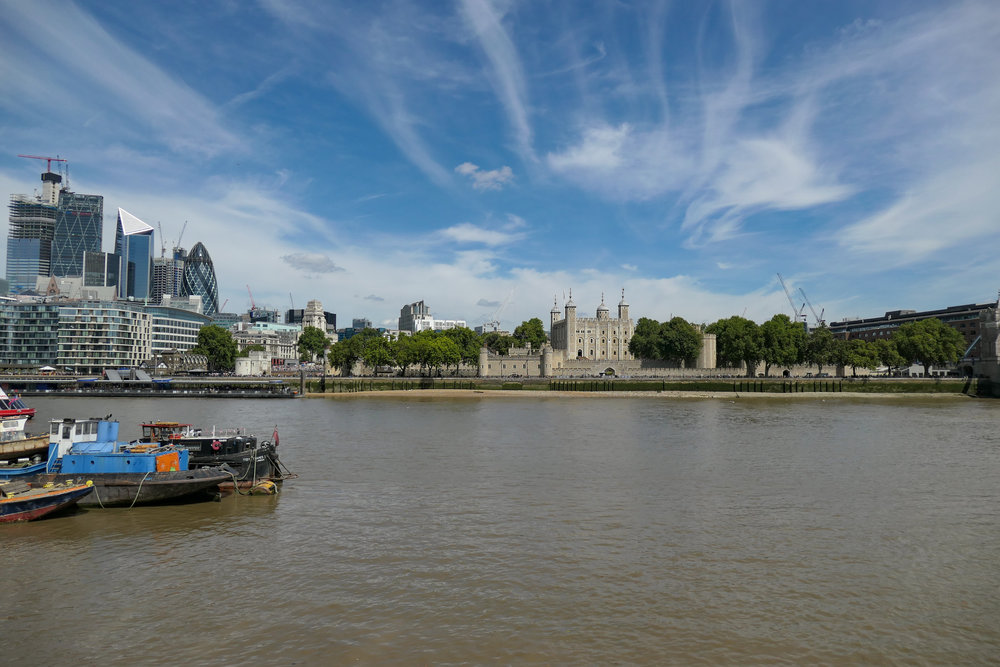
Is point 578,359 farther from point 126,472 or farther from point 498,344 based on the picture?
point 126,472

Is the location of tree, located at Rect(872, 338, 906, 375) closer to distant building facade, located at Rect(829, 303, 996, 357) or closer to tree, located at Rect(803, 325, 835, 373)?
tree, located at Rect(803, 325, 835, 373)

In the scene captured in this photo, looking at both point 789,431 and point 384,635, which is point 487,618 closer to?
point 384,635

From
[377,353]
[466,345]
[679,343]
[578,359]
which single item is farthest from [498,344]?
[679,343]

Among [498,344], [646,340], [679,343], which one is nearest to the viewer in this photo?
[679,343]

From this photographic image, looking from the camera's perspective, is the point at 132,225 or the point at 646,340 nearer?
the point at 132,225

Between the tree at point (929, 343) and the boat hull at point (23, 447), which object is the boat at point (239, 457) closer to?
the boat hull at point (23, 447)

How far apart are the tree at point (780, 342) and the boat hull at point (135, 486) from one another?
336 feet

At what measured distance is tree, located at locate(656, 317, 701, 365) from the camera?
11800cm

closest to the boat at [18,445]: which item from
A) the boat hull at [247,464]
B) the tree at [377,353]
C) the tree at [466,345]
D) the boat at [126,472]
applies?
the boat at [126,472]

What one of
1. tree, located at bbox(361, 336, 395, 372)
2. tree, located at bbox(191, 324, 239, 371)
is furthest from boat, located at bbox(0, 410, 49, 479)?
tree, located at bbox(191, 324, 239, 371)

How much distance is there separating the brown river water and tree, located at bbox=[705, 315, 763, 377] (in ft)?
261

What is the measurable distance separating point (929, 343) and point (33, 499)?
126 metres

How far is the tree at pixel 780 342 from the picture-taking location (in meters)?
107

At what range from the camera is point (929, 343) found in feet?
354
